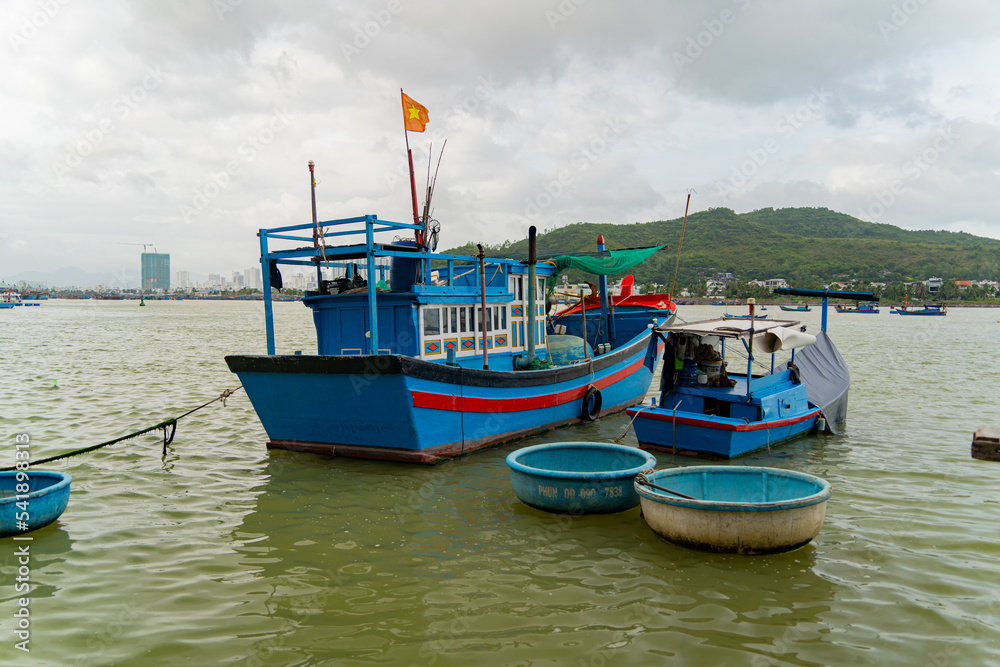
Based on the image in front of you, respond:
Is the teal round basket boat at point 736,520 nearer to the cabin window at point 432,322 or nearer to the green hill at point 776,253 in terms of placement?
the cabin window at point 432,322

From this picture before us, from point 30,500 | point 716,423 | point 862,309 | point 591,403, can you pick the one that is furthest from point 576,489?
point 862,309

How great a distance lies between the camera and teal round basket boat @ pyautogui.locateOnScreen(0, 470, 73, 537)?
22.5ft

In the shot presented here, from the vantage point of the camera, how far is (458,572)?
6.33m

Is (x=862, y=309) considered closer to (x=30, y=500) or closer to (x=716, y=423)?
(x=716, y=423)

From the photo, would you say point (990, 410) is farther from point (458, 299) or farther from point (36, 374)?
point (36, 374)

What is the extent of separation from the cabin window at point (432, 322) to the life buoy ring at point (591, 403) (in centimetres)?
427

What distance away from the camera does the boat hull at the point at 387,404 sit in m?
9.57

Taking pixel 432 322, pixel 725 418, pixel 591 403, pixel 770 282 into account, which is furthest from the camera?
pixel 770 282

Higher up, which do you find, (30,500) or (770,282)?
(770,282)

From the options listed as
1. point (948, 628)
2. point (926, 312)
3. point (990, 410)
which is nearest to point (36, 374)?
point (948, 628)

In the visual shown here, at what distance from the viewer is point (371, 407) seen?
9883 mm

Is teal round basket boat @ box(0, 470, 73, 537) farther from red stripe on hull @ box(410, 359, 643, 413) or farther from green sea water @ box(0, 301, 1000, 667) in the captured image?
red stripe on hull @ box(410, 359, 643, 413)

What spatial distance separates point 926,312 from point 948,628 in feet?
292

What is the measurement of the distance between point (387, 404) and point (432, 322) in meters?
2.12
